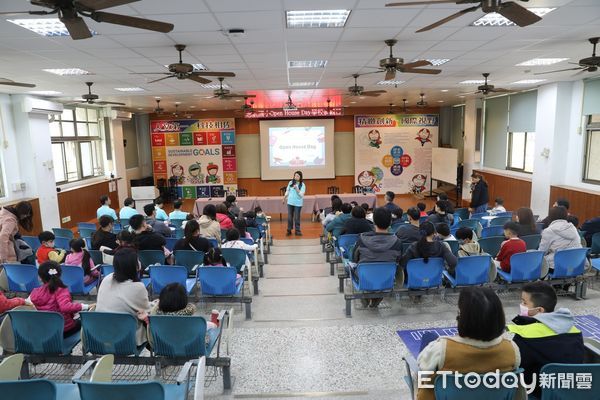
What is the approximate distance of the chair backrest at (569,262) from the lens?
455 cm

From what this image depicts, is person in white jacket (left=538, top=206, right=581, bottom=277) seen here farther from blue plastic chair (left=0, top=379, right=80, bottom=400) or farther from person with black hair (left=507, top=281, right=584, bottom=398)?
blue plastic chair (left=0, top=379, right=80, bottom=400)

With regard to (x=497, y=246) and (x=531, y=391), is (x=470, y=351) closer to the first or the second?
(x=531, y=391)

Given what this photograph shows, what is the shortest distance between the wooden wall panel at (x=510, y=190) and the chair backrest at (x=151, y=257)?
9525mm

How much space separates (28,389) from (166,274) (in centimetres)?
233

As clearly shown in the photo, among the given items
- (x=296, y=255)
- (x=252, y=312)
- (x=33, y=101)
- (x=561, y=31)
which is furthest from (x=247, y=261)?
(x=33, y=101)

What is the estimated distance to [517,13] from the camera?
10.1 feet

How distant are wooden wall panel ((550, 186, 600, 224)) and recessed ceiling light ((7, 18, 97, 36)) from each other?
9.35 m

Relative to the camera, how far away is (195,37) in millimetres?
4660

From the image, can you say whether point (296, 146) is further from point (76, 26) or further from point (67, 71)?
point (76, 26)

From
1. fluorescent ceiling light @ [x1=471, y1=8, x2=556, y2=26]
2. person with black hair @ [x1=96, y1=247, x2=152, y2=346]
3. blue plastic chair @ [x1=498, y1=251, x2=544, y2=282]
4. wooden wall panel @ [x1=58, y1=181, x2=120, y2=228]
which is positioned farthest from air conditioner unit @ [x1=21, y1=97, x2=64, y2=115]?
blue plastic chair @ [x1=498, y1=251, x2=544, y2=282]

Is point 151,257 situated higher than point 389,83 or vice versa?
point 389,83

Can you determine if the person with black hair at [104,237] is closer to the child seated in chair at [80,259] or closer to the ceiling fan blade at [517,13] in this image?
the child seated in chair at [80,259]

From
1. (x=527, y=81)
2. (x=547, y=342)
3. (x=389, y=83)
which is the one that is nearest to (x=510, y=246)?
(x=547, y=342)

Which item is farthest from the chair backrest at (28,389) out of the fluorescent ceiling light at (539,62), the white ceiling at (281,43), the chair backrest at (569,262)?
the fluorescent ceiling light at (539,62)
